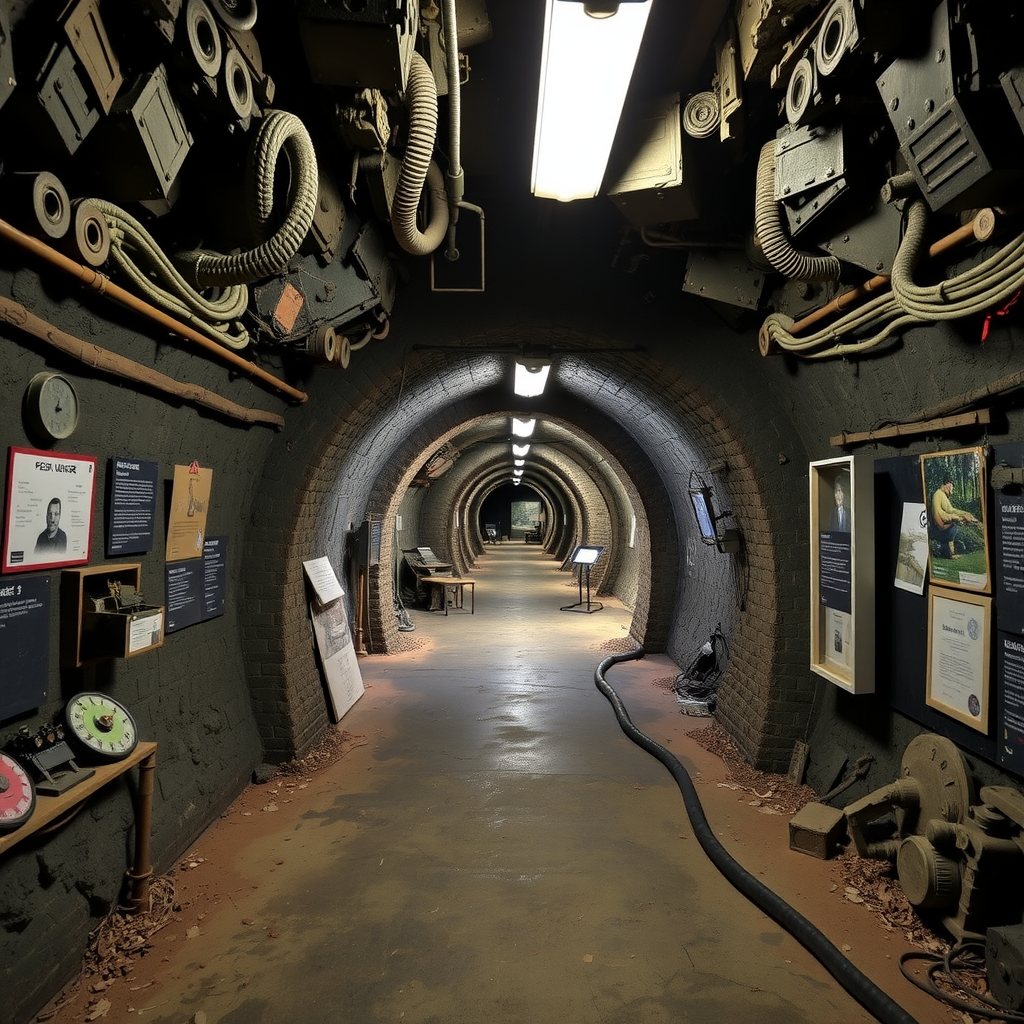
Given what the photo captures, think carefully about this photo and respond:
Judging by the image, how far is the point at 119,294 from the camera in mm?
2859

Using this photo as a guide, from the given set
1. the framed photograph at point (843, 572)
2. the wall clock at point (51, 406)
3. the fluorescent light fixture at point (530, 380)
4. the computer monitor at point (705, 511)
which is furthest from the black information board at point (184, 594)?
the computer monitor at point (705, 511)

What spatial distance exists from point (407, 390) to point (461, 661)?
13.0 feet

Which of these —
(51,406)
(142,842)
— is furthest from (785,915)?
(51,406)

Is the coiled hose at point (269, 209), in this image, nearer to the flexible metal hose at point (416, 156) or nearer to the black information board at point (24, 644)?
the flexible metal hose at point (416, 156)

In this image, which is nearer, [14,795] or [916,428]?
[14,795]

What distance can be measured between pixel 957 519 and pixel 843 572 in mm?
964

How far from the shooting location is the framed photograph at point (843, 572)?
159 inches

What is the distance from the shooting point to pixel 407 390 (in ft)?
23.2

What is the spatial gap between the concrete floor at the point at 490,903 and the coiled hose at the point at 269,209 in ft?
10.4

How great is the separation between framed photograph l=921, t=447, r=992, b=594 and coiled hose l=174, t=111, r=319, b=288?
3.28 meters

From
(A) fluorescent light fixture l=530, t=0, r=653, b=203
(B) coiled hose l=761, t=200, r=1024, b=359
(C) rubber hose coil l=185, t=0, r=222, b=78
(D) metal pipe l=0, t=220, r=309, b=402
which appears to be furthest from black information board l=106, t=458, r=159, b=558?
(B) coiled hose l=761, t=200, r=1024, b=359

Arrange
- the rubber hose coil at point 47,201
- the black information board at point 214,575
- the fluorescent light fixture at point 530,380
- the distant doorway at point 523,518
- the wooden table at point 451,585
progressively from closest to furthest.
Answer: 1. the rubber hose coil at point 47,201
2. the black information board at point 214,575
3. the fluorescent light fixture at point 530,380
4. the wooden table at point 451,585
5. the distant doorway at point 523,518

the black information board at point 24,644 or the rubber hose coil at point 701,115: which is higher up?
the rubber hose coil at point 701,115

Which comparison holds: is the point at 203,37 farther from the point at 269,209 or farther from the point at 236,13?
the point at 269,209
